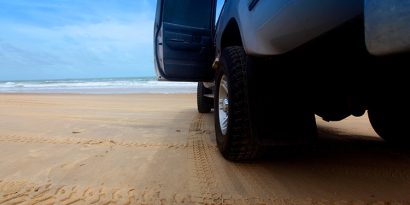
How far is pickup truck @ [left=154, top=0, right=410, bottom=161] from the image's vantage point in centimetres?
117

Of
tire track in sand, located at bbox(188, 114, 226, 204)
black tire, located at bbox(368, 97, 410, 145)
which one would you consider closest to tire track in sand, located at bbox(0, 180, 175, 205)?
tire track in sand, located at bbox(188, 114, 226, 204)

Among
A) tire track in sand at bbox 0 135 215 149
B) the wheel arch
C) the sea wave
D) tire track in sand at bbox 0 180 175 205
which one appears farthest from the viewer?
the sea wave

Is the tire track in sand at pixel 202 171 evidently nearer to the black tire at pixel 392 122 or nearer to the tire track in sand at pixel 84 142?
the tire track in sand at pixel 84 142

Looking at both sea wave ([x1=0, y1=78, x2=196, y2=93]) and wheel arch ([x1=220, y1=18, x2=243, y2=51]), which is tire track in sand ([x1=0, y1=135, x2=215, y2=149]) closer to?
wheel arch ([x1=220, y1=18, x2=243, y2=51])

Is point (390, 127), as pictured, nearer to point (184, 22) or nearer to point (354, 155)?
point (354, 155)

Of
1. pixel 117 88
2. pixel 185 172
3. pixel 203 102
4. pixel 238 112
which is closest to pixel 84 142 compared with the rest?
pixel 185 172

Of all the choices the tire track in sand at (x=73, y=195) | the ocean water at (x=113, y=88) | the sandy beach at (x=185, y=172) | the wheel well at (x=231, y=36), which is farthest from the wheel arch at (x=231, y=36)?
the ocean water at (x=113, y=88)

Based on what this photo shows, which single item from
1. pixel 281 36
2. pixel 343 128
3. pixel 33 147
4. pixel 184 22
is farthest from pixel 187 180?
pixel 343 128

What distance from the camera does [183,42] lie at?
4.30 meters

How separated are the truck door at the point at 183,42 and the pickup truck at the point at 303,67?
1049 millimetres

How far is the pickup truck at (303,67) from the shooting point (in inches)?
45.9

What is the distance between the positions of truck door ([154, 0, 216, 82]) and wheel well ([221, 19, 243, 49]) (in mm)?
1237

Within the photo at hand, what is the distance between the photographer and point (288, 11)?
1512mm

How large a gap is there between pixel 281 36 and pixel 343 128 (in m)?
3.64
